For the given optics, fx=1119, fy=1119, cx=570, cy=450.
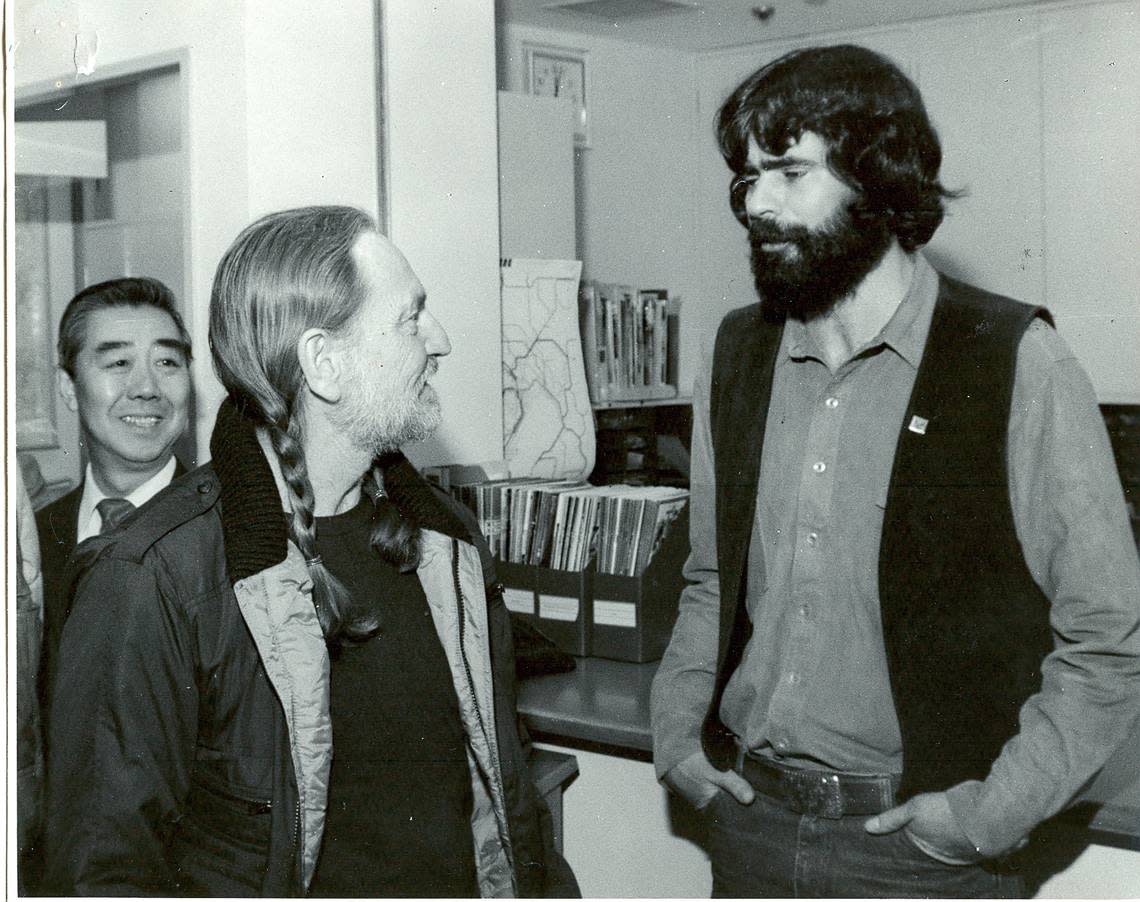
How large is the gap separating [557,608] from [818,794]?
0.93 m

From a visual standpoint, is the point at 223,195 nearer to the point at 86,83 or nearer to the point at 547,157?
the point at 86,83

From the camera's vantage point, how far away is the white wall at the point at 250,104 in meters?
2.08

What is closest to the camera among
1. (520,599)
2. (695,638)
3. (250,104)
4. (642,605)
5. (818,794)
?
(818,794)

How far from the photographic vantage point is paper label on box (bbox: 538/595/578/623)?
2355mm

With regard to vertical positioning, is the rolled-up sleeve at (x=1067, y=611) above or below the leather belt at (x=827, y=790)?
above

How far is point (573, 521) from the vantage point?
2365 millimetres

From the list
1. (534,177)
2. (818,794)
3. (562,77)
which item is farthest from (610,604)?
(562,77)

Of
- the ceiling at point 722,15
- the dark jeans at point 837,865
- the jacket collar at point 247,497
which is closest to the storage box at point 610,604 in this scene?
the dark jeans at point 837,865

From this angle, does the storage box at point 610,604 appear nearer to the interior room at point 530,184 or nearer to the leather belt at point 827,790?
the interior room at point 530,184

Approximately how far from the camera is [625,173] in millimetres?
4539

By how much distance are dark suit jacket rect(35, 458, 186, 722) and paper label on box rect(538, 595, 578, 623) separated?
2.60 feet

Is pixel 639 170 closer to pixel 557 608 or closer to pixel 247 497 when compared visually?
pixel 557 608

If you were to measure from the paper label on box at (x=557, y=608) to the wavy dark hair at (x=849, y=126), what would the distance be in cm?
96

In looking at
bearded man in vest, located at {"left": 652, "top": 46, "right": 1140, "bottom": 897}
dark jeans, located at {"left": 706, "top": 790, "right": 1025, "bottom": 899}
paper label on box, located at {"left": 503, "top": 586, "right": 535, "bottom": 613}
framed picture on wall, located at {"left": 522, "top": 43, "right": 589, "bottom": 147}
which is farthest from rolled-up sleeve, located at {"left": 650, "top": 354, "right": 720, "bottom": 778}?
framed picture on wall, located at {"left": 522, "top": 43, "right": 589, "bottom": 147}
